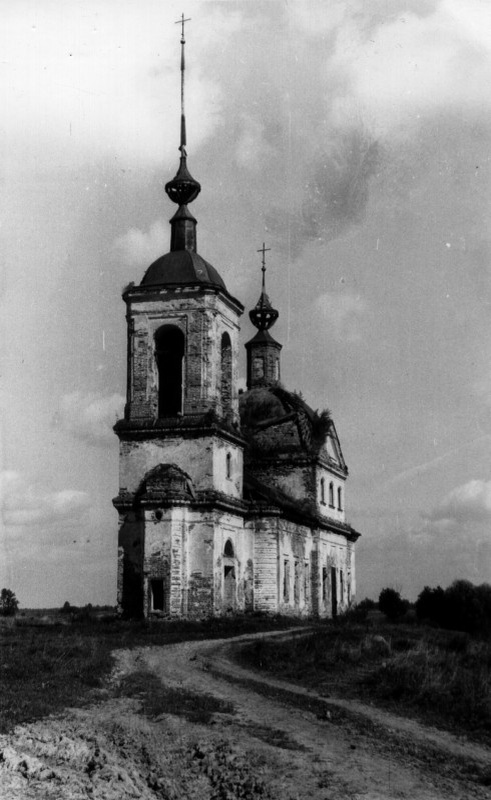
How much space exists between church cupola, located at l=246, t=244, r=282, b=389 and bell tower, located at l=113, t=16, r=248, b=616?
35.9 feet

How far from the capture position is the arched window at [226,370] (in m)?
30.0

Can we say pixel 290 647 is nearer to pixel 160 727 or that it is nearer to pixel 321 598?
pixel 160 727

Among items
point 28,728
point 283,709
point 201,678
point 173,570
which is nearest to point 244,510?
point 173,570

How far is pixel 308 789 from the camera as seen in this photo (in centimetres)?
763

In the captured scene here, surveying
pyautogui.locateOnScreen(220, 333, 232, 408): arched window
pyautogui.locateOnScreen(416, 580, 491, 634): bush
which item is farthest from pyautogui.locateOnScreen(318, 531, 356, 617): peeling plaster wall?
pyautogui.locateOnScreen(220, 333, 232, 408): arched window

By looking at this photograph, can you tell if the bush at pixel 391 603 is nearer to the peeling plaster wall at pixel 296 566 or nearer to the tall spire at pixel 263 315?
the peeling plaster wall at pixel 296 566

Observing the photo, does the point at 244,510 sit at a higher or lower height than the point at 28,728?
higher

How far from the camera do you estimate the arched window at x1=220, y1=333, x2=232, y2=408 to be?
30.0m

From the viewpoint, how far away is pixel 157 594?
26172 mm

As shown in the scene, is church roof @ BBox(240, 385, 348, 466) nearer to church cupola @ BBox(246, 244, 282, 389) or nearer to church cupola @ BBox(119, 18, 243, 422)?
church cupola @ BBox(246, 244, 282, 389)

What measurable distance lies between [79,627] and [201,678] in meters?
10.3

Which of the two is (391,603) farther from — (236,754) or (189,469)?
(236,754)

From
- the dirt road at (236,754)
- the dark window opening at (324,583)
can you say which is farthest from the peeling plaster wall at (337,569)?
the dirt road at (236,754)

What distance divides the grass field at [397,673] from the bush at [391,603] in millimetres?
19336
